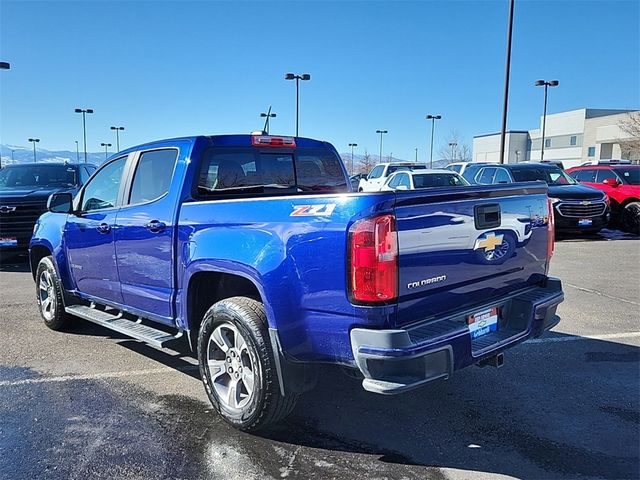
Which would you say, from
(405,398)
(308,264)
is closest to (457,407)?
(405,398)

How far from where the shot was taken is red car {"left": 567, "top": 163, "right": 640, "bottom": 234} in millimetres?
14172

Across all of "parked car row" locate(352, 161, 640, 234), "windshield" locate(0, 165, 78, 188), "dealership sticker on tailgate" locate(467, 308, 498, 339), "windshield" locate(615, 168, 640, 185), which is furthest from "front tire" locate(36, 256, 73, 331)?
"windshield" locate(615, 168, 640, 185)

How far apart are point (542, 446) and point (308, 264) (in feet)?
6.28

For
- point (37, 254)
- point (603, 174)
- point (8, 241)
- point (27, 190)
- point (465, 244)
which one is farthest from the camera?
point (603, 174)

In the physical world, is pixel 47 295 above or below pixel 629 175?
below

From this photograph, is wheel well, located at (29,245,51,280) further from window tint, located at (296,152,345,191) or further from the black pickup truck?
the black pickup truck

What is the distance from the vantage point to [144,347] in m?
5.36

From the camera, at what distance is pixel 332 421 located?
3.73 m

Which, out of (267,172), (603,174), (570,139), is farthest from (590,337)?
(570,139)

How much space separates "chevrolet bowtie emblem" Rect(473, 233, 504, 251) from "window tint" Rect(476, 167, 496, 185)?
12087 millimetres

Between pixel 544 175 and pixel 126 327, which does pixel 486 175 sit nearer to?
pixel 544 175

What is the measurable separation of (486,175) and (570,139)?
7643cm

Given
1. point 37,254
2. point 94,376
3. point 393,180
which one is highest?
point 393,180

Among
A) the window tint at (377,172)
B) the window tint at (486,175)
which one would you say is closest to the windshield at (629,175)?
the window tint at (486,175)
